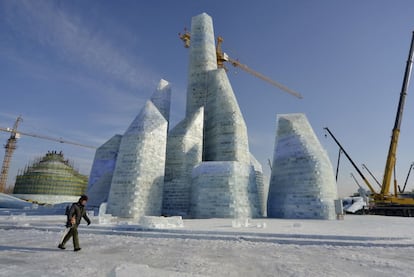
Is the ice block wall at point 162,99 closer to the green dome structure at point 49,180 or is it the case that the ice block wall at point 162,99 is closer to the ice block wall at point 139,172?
the ice block wall at point 139,172

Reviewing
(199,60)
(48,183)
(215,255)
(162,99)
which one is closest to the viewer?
(215,255)

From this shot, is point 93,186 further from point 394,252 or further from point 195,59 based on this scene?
point 394,252

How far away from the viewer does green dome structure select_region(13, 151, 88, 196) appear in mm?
59156

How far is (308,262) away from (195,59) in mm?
31454

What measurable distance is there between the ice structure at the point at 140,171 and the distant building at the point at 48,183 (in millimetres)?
47765

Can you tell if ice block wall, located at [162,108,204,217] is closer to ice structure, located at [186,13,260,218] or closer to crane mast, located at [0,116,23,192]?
ice structure, located at [186,13,260,218]

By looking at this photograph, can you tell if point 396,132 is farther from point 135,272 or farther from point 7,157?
point 7,157

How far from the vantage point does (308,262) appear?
18.0 feet

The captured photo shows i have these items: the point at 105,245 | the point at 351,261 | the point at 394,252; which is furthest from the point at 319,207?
the point at 105,245

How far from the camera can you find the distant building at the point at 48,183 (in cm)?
5844

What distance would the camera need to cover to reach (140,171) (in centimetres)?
2055

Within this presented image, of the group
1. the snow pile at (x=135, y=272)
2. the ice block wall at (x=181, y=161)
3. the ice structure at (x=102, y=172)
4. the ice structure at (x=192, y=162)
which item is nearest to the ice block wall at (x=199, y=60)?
the ice structure at (x=192, y=162)

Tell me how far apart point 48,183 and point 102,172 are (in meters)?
40.9

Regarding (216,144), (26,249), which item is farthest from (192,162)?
(26,249)
